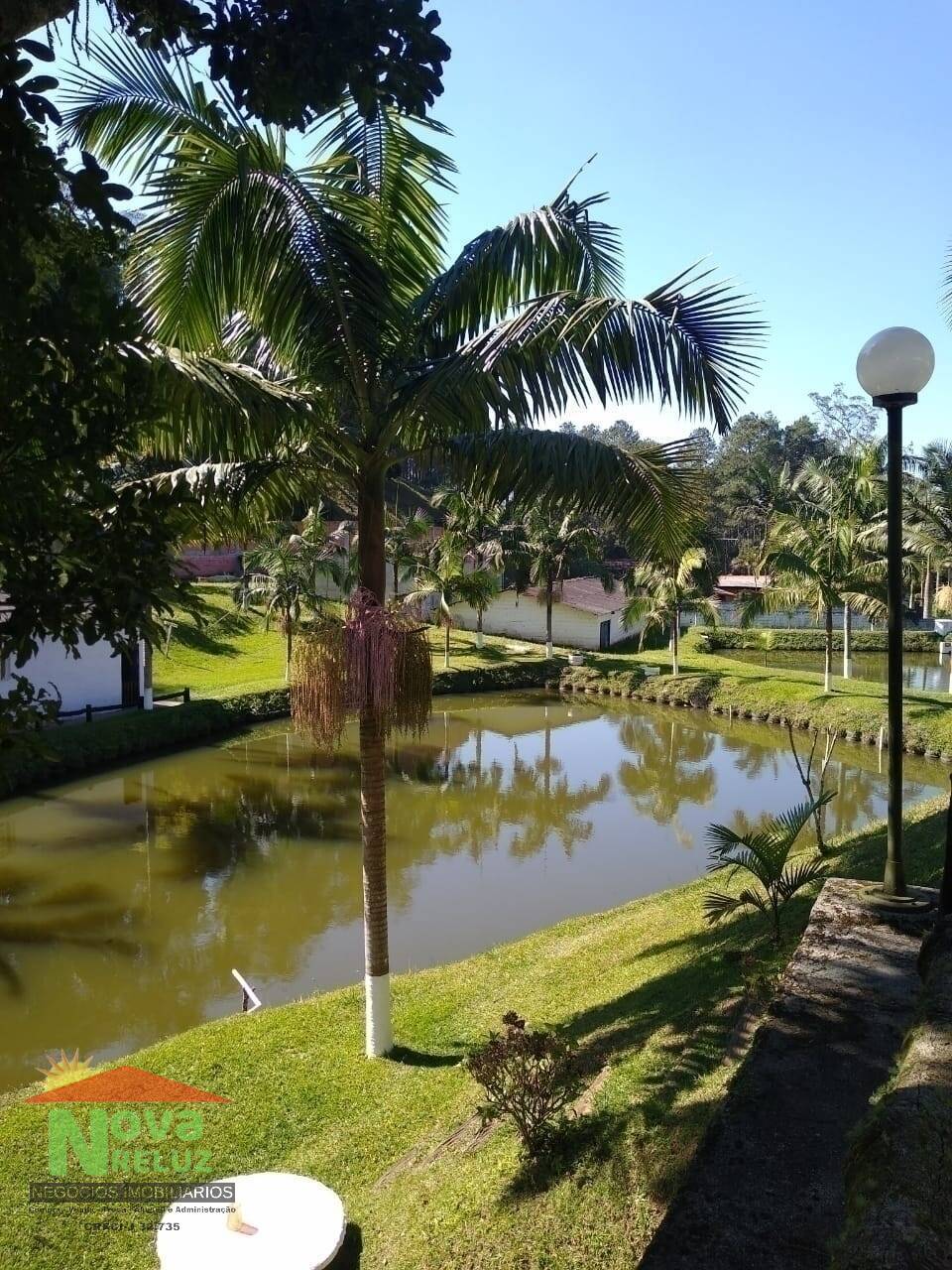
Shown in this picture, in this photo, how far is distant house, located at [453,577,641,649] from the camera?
37.0 m

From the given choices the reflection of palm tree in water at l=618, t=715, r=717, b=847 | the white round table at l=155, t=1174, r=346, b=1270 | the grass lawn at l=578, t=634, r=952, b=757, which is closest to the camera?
the white round table at l=155, t=1174, r=346, b=1270

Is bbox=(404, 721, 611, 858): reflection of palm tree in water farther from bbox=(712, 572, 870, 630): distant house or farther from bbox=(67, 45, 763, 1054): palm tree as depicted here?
bbox=(712, 572, 870, 630): distant house

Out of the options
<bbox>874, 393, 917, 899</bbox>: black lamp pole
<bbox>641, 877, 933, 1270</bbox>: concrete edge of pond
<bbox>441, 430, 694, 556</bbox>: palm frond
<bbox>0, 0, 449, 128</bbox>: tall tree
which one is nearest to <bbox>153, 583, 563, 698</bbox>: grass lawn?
<bbox>441, 430, 694, 556</bbox>: palm frond

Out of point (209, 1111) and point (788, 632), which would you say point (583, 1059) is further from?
point (788, 632)

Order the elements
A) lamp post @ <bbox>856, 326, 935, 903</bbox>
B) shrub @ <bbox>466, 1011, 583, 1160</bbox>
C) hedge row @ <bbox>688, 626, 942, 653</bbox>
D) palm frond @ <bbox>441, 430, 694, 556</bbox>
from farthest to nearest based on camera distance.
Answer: hedge row @ <bbox>688, 626, 942, 653</bbox> < palm frond @ <bbox>441, 430, 694, 556</bbox> < lamp post @ <bbox>856, 326, 935, 903</bbox> < shrub @ <bbox>466, 1011, 583, 1160</bbox>

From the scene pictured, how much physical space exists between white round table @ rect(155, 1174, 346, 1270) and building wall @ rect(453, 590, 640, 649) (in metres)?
32.1

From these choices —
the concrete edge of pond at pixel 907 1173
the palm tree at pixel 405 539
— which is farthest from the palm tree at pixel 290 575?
the concrete edge of pond at pixel 907 1173

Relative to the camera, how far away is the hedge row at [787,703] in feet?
64.6

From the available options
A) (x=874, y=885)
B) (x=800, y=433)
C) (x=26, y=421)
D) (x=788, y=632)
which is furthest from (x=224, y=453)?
(x=800, y=433)

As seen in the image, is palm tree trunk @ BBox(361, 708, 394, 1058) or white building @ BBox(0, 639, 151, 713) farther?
white building @ BBox(0, 639, 151, 713)

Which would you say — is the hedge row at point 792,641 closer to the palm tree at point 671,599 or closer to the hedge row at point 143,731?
the palm tree at point 671,599

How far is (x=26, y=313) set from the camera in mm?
2355

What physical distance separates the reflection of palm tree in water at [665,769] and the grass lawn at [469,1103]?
6601 millimetres

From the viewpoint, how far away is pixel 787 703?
77.3 ft
